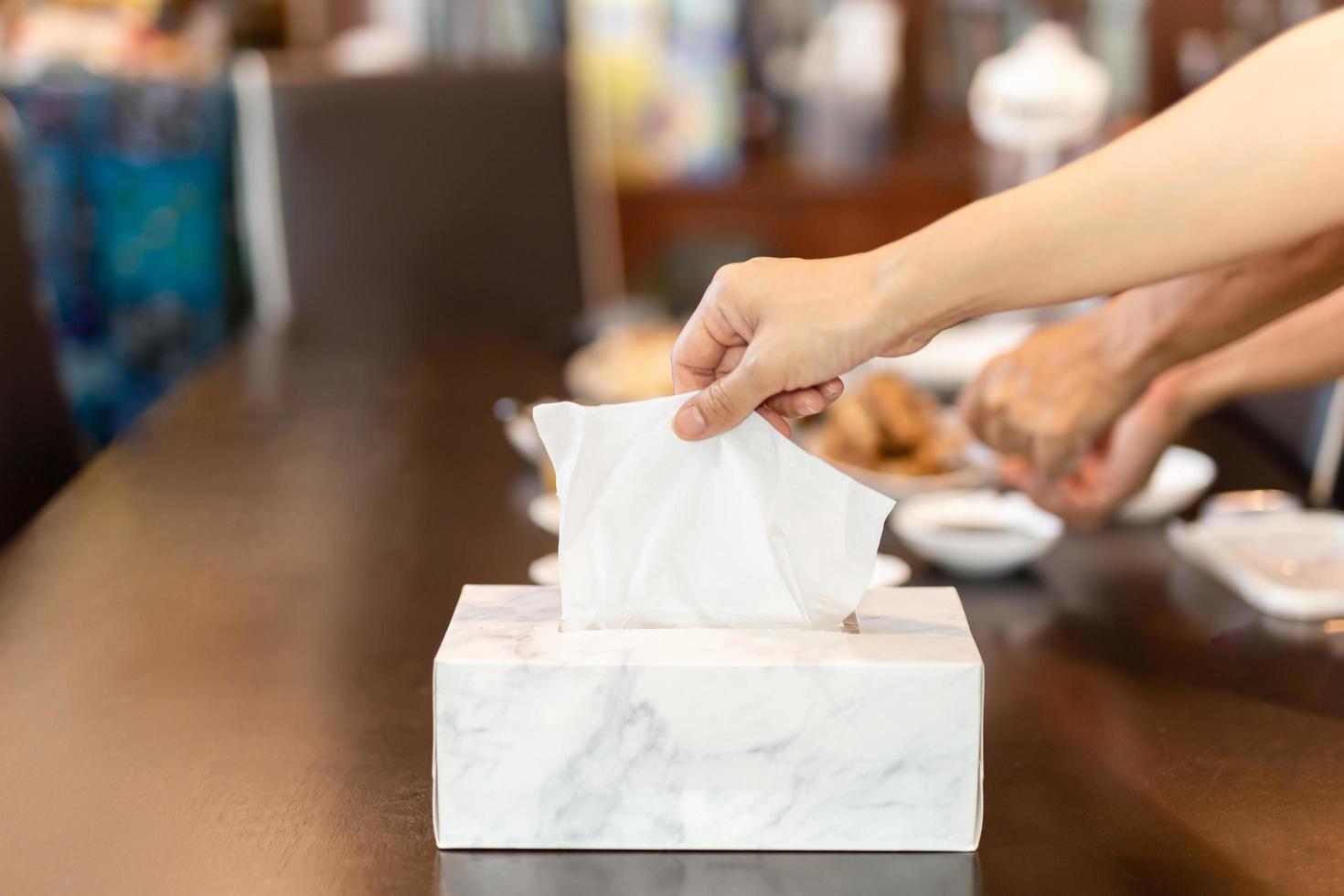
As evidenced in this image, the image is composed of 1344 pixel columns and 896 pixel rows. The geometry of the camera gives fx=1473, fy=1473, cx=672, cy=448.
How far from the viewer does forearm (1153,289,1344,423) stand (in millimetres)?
1148

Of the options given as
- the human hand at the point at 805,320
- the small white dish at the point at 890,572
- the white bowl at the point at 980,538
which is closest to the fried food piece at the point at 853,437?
the white bowl at the point at 980,538

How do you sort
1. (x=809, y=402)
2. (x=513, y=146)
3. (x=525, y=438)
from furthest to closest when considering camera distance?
(x=513, y=146)
(x=525, y=438)
(x=809, y=402)

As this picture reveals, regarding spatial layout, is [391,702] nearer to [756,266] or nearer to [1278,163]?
[756,266]

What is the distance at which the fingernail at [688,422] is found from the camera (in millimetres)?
740

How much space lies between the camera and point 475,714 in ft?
2.30

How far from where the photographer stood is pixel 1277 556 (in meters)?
1.16

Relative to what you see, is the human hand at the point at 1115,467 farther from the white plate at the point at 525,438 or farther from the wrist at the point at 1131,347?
the white plate at the point at 525,438

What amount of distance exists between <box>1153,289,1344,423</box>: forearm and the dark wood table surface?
0.42ft

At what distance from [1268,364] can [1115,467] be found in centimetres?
14

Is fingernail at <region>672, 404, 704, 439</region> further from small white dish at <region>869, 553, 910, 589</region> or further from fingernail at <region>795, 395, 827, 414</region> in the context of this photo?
small white dish at <region>869, 553, 910, 589</region>

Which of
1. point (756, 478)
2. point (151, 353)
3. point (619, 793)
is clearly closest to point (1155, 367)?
point (756, 478)

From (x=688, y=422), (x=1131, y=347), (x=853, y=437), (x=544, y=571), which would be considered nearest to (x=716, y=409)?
(x=688, y=422)

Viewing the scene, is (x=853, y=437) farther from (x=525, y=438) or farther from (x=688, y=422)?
(x=688, y=422)

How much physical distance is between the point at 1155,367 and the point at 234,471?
0.85 metres
